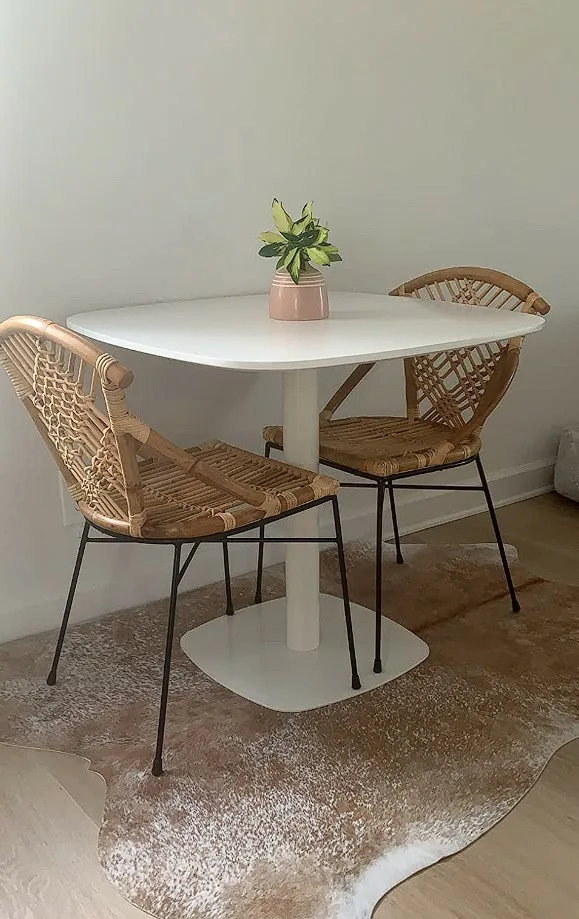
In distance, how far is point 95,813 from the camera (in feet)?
5.24

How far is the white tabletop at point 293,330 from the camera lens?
4.99 feet

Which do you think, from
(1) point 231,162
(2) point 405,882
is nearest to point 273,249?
(1) point 231,162

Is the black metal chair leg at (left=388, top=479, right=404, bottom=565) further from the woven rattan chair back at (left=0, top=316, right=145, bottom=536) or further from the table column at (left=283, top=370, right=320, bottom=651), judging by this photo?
the woven rattan chair back at (left=0, top=316, right=145, bottom=536)

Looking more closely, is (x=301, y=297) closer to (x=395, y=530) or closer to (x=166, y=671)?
(x=166, y=671)

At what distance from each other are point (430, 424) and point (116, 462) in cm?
104

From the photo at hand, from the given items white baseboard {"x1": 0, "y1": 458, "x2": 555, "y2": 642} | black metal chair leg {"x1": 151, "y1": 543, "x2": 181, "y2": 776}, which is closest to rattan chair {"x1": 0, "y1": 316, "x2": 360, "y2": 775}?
black metal chair leg {"x1": 151, "y1": 543, "x2": 181, "y2": 776}

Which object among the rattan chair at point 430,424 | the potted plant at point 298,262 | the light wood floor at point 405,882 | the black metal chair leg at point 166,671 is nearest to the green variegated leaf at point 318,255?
the potted plant at point 298,262

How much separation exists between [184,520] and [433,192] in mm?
1504

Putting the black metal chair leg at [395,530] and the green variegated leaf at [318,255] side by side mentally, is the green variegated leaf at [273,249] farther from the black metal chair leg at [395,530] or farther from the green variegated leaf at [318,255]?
the black metal chair leg at [395,530]

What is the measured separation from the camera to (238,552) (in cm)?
257

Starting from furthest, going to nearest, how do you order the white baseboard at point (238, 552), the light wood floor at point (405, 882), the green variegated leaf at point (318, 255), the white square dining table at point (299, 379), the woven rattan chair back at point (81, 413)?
the white baseboard at point (238, 552), the green variegated leaf at point (318, 255), the white square dining table at point (299, 379), the woven rattan chair back at point (81, 413), the light wood floor at point (405, 882)

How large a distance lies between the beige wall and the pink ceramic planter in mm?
451

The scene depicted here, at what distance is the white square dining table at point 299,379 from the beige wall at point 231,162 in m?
0.19

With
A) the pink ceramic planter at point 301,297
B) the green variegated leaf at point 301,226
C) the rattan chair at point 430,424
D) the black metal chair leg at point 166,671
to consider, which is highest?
the green variegated leaf at point 301,226
